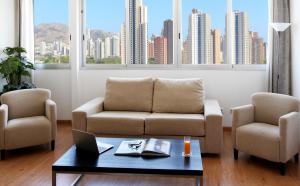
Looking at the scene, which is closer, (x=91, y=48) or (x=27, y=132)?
(x=27, y=132)

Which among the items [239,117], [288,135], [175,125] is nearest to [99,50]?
[175,125]

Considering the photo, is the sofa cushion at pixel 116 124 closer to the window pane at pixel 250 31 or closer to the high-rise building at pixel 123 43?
→ the high-rise building at pixel 123 43

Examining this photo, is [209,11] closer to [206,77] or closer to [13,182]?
[206,77]

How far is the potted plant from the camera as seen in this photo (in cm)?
476

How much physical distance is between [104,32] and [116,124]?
6.60ft

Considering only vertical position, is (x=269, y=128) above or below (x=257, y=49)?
below

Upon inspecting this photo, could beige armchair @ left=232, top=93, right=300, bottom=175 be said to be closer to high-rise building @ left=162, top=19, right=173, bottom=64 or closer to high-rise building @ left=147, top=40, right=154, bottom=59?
high-rise building @ left=162, top=19, right=173, bottom=64

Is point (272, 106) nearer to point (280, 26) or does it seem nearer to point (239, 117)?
point (239, 117)

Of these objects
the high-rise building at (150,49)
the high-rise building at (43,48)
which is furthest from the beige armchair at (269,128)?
the high-rise building at (43,48)

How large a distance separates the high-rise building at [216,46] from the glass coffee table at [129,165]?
2686 mm

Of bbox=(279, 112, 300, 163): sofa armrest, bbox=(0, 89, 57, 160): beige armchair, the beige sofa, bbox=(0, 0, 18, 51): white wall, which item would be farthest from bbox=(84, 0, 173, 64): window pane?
bbox=(279, 112, 300, 163): sofa armrest

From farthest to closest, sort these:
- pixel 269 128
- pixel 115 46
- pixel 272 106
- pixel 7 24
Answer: pixel 115 46 < pixel 7 24 < pixel 272 106 < pixel 269 128

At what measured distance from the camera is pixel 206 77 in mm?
5227

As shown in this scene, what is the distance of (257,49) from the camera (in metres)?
5.18
